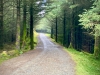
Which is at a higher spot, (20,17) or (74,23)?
(20,17)

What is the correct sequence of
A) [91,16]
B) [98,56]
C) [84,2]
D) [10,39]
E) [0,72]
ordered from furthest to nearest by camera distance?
[10,39]
[84,2]
[98,56]
[91,16]
[0,72]

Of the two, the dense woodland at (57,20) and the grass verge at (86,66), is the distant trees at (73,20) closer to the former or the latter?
the dense woodland at (57,20)

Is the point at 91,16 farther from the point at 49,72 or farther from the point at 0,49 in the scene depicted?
the point at 0,49


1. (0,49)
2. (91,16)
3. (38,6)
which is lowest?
(0,49)

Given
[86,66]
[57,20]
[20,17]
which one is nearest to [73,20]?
[20,17]

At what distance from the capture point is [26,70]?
1304 cm

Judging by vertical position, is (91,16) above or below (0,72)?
above

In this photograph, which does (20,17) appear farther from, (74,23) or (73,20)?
(74,23)

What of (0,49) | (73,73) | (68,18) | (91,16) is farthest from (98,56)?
(68,18)

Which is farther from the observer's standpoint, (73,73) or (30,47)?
(30,47)

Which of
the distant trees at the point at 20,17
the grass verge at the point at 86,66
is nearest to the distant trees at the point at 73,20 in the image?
the distant trees at the point at 20,17

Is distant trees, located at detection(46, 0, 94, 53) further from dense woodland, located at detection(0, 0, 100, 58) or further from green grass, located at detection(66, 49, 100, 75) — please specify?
green grass, located at detection(66, 49, 100, 75)

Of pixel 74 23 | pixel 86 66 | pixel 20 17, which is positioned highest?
pixel 20 17

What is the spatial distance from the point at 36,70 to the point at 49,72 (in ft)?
3.28
